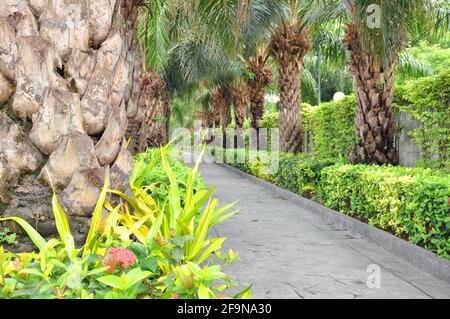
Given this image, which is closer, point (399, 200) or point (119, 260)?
point (119, 260)

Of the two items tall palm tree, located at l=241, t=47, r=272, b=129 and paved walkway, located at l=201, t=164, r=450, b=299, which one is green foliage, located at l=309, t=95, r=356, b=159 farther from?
tall palm tree, located at l=241, t=47, r=272, b=129

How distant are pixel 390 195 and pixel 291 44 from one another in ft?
31.6

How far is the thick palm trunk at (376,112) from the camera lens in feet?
31.5

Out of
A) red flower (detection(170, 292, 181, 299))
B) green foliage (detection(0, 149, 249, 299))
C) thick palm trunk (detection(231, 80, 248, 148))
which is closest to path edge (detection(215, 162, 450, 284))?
green foliage (detection(0, 149, 249, 299))

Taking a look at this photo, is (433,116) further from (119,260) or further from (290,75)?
(290,75)

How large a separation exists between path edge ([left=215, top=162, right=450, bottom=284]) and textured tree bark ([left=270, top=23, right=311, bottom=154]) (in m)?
5.27

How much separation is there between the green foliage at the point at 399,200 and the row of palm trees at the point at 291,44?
1068 millimetres

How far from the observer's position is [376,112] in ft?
31.6

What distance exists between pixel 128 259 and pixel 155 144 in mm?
Answer: 16765

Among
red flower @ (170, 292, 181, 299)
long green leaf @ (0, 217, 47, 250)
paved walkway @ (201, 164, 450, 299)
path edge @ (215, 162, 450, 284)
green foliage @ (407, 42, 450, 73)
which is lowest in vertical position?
paved walkway @ (201, 164, 450, 299)

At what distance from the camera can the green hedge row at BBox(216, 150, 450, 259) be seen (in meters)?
5.77

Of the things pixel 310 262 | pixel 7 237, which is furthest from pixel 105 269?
pixel 310 262

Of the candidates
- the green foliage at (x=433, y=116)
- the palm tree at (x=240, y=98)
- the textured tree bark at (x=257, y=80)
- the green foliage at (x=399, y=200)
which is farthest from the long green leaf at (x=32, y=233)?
the palm tree at (x=240, y=98)

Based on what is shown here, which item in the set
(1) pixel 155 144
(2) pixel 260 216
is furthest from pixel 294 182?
(1) pixel 155 144
